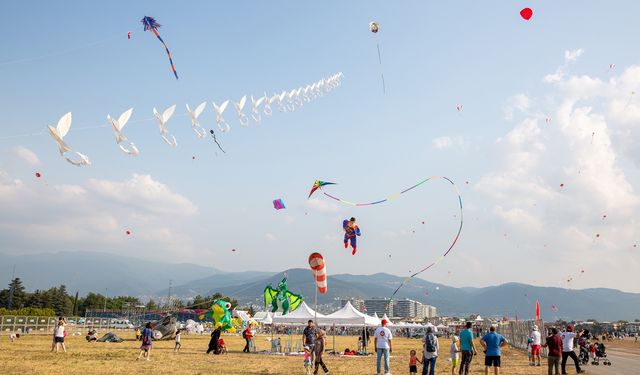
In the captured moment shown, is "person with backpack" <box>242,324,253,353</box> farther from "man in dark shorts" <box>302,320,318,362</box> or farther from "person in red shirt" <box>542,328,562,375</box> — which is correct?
"person in red shirt" <box>542,328,562,375</box>

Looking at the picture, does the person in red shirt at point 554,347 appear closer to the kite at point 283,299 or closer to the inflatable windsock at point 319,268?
the inflatable windsock at point 319,268

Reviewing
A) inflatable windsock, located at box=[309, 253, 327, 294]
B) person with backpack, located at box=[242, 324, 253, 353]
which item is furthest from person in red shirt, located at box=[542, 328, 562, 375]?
person with backpack, located at box=[242, 324, 253, 353]

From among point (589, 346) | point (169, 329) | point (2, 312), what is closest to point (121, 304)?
point (2, 312)

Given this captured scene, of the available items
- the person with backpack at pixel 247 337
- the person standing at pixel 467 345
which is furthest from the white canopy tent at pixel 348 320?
the person standing at pixel 467 345

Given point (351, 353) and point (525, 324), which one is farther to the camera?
point (525, 324)

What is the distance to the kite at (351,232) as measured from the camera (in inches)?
933

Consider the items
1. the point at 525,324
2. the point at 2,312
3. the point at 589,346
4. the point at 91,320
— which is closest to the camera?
the point at 589,346

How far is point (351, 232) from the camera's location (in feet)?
78.3

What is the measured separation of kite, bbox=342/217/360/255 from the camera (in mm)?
A: 23703

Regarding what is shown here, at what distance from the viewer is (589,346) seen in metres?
23.7

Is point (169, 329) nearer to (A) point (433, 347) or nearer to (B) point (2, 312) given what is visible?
(A) point (433, 347)

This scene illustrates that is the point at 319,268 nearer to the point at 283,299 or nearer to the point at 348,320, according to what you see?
the point at 348,320

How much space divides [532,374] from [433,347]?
5620mm

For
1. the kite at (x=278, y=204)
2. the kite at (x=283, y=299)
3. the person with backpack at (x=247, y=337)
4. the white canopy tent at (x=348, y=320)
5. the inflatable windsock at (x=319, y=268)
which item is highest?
the kite at (x=278, y=204)
